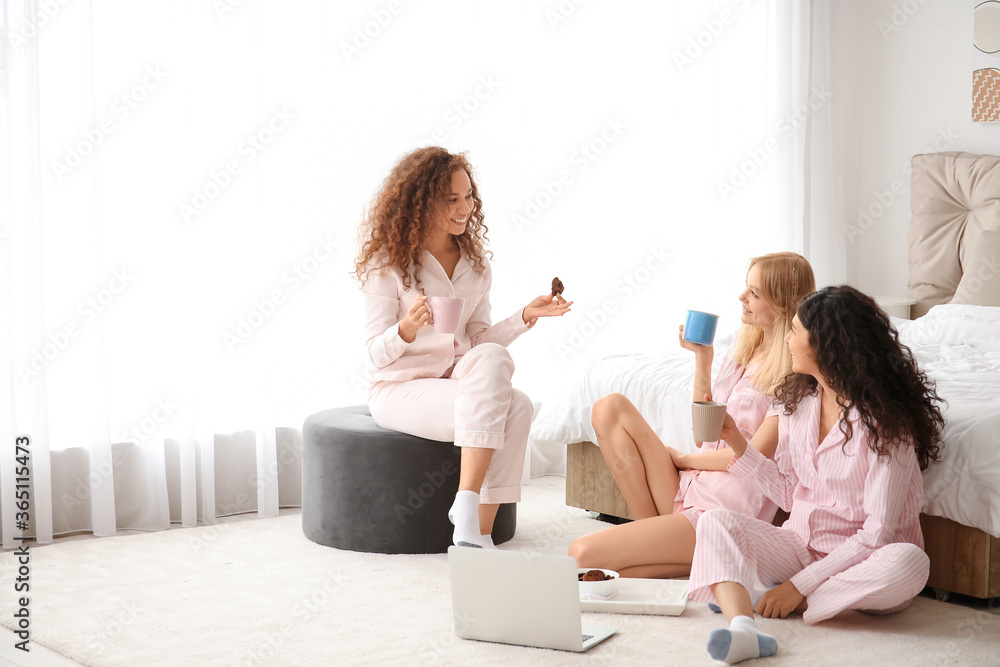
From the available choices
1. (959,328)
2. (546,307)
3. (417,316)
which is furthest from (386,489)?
(959,328)

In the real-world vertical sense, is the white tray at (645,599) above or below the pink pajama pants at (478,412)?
below

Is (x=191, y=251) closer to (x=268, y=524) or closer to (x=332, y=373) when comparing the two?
(x=332, y=373)

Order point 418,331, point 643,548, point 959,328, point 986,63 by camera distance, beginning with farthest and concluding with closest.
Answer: point 986,63
point 959,328
point 418,331
point 643,548

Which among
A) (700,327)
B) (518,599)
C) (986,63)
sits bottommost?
(518,599)

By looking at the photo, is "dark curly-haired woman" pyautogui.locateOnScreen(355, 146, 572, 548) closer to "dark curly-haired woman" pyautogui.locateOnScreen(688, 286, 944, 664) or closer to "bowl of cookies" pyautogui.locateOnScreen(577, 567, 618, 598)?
"bowl of cookies" pyautogui.locateOnScreen(577, 567, 618, 598)

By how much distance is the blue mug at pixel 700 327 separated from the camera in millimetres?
2164

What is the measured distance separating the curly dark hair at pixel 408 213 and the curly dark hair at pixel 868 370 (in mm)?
1145

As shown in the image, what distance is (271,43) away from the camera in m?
3.30

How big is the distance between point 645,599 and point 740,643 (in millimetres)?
424

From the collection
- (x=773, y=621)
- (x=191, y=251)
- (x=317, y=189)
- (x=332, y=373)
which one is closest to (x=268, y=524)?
(x=332, y=373)

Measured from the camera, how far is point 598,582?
2248 millimetres

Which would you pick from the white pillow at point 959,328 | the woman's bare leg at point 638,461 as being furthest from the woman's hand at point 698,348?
the white pillow at point 959,328

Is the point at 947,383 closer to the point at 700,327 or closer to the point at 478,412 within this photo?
the point at 700,327

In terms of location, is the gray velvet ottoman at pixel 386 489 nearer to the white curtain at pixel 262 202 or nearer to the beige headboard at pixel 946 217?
the white curtain at pixel 262 202
